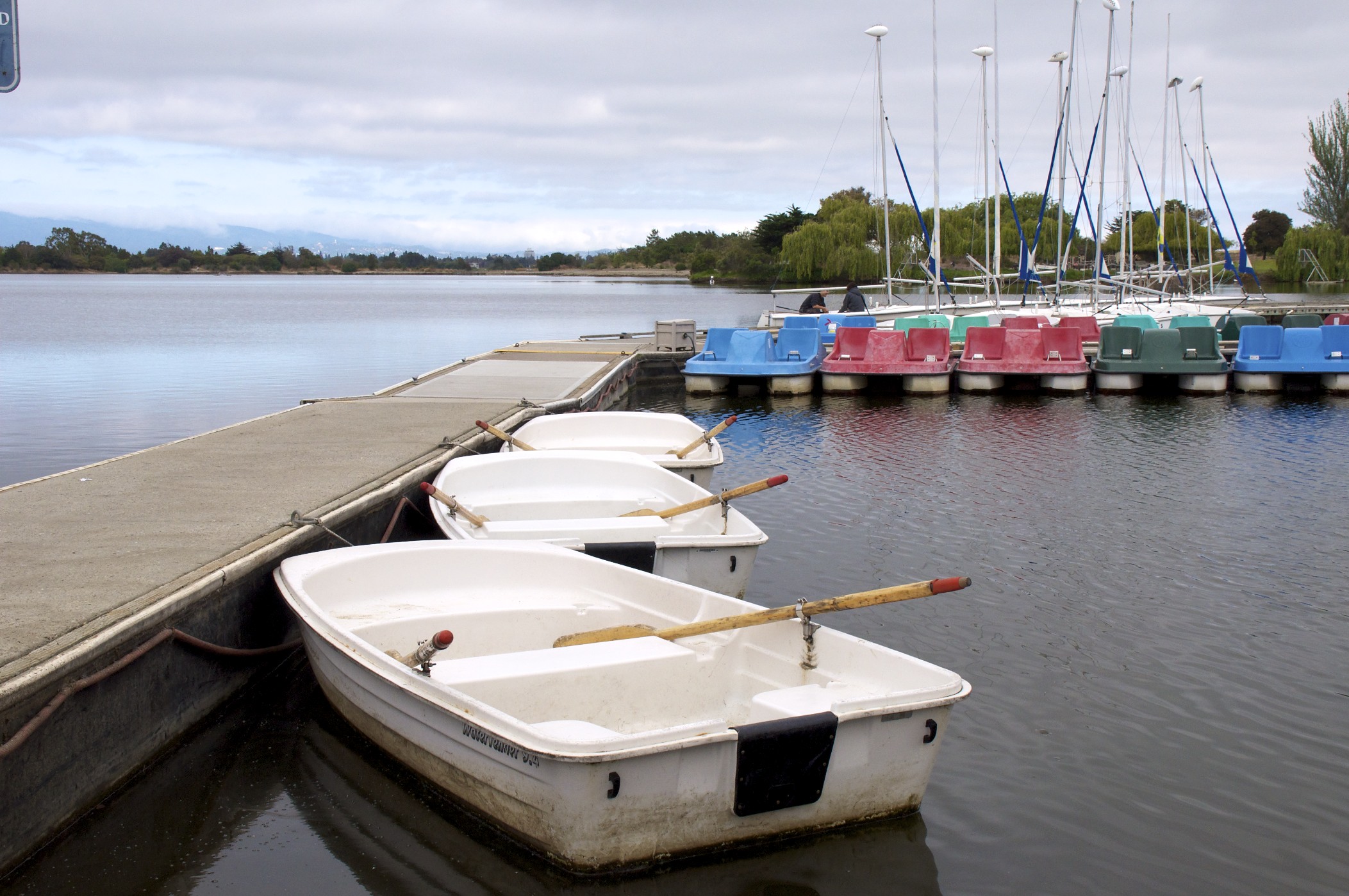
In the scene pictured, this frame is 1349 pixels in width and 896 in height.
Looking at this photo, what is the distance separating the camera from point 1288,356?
21.0m

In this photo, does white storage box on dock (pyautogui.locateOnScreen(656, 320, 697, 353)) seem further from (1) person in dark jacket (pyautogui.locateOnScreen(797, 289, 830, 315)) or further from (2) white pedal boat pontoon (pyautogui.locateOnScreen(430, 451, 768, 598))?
(2) white pedal boat pontoon (pyautogui.locateOnScreen(430, 451, 768, 598))

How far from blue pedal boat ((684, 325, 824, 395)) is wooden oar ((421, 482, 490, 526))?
13697 mm

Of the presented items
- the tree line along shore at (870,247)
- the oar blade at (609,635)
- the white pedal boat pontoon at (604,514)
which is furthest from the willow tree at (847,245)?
the oar blade at (609,635)

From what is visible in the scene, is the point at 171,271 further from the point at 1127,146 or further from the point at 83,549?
the point at 83,549

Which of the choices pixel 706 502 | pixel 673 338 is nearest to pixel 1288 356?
pixel 673 338

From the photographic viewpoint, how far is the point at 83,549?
6.18m

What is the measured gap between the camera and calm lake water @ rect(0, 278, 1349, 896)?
4566mm

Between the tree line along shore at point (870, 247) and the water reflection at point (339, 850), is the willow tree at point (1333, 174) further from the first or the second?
the water reflection at point (339, 850)

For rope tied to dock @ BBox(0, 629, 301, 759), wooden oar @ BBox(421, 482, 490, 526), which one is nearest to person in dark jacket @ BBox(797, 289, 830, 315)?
wooden oar @ BBox(421, 482, 490, 526)

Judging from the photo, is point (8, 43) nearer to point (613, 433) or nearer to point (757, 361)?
point (613, 433)

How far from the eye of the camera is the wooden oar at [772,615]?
4812 millimetres

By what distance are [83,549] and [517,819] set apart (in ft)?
11.2

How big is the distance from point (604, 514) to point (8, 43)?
17.1 ft

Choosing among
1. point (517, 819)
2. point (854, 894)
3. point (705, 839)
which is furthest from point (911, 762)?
point (517, 819)
